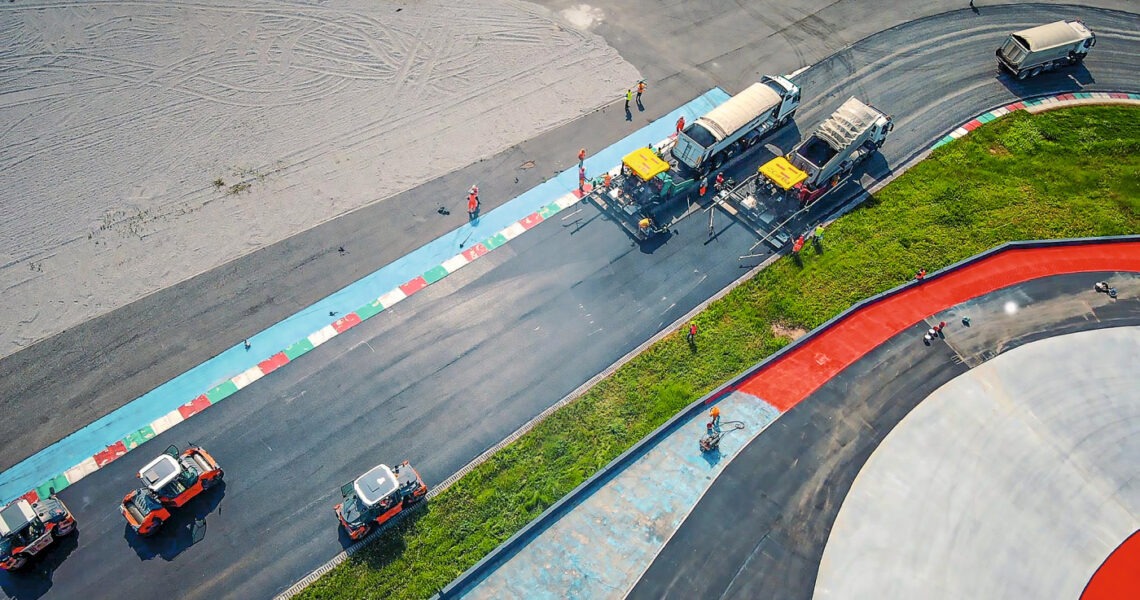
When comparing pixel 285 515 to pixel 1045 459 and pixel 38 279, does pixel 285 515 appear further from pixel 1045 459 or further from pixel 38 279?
pixel 1045 459

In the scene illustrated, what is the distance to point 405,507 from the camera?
28.1m

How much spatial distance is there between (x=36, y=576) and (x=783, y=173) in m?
37.2

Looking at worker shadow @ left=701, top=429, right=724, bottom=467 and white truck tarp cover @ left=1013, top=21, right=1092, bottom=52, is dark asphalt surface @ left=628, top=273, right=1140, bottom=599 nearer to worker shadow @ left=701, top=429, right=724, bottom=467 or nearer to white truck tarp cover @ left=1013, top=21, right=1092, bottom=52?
worker shadow @ left=701, top=429, right=724, bottom=467

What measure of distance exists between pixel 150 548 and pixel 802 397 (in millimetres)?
27266

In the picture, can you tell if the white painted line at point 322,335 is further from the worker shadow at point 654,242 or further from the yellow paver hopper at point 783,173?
the yellow paver hopper at point 783,173

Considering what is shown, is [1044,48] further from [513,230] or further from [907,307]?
[513,230]

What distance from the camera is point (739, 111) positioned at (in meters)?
39.0

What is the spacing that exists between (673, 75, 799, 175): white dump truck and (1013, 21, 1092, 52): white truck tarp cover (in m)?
15.9

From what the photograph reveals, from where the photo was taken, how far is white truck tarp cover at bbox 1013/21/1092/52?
44.0 meters

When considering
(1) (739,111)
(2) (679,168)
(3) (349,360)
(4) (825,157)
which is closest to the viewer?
(3) (349,360)

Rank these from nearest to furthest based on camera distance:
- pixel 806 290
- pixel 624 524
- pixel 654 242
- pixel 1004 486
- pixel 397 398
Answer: pixel 624 524, pixel 1004 486, pixel 397 398, pixel 806 290, pixel 654 242

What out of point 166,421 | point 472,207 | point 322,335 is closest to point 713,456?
point 472,207

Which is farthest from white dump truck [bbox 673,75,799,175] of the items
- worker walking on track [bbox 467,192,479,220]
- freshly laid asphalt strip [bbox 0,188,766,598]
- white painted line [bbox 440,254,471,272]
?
white painted line [bbox 440,254,471,272]

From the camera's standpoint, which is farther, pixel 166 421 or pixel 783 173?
pixel 783 173
